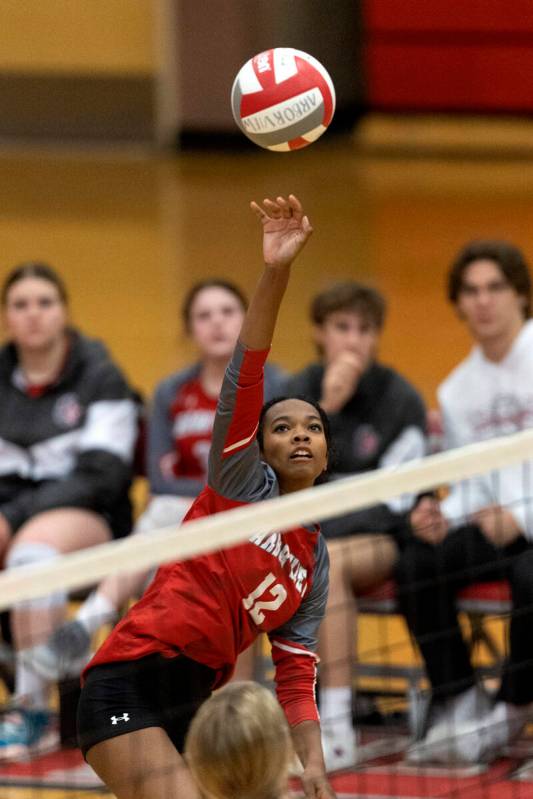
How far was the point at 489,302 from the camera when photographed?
5.84 metres

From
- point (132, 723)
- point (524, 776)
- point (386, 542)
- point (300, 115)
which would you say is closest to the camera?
point (132, 723)

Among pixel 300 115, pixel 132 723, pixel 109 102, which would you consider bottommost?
pixel 132 723

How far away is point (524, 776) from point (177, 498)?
65.4 inches

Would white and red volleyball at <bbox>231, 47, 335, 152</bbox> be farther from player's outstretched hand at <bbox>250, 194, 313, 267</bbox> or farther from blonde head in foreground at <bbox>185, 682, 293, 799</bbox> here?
blonde head in foreground at <bbox>185, 682, 293, 799</bbox>

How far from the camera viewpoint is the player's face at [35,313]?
20.4ft

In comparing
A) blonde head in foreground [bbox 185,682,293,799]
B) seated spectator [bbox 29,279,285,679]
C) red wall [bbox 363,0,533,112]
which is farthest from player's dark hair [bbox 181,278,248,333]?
red wall [bbox 363,0,533,112]

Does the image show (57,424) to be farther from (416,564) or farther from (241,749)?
(241,749)

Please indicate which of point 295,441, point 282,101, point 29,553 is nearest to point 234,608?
point 295,441

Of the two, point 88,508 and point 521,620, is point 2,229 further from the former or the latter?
point 521,620

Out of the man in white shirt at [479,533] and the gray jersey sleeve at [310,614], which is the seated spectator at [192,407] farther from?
the gray jersey sleeve at [310,614]

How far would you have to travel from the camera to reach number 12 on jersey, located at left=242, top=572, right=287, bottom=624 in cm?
378

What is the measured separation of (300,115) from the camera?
13.8 feet

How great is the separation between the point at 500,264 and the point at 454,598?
1.27 meters

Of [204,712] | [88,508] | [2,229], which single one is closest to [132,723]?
[204,712]
